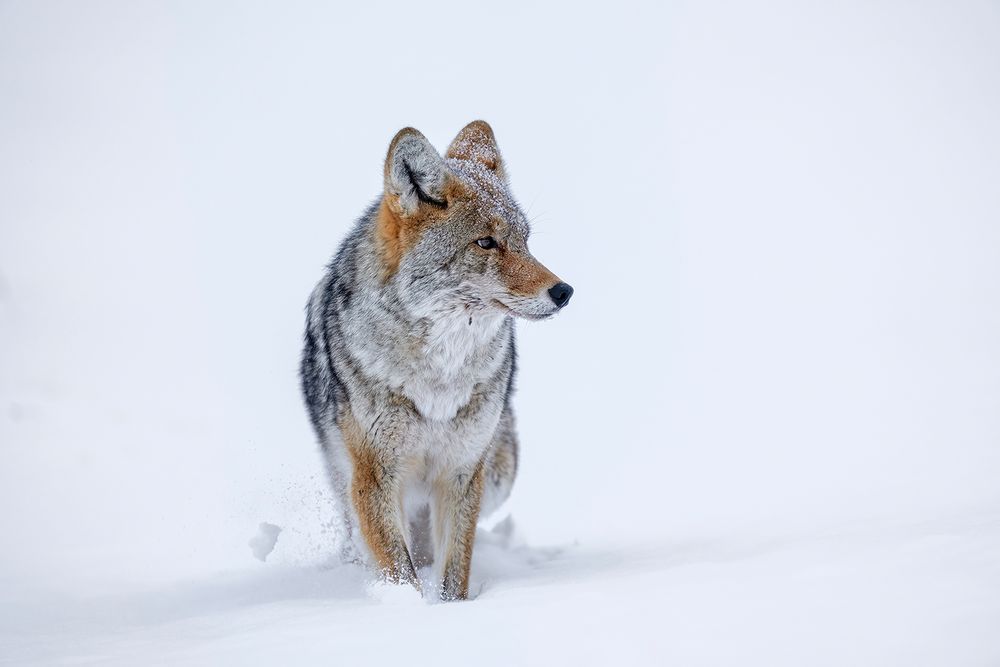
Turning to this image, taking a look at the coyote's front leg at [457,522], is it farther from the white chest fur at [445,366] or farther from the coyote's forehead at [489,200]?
the coyote's forehead at [489,200]

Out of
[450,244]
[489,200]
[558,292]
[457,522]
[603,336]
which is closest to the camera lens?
[558,292]

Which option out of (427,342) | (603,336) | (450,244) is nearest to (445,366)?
(427,342)

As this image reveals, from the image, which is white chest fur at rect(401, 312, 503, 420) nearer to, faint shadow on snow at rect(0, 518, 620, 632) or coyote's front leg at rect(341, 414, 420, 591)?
coyote's front leg at rect(341, 414, 420, 591)

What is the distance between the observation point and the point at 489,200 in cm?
482

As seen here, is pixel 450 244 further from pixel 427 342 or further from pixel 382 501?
pixel 382 501

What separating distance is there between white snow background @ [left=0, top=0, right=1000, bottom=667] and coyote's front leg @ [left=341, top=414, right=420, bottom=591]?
40cm

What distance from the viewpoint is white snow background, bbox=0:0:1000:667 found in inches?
119

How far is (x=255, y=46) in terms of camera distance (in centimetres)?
4112

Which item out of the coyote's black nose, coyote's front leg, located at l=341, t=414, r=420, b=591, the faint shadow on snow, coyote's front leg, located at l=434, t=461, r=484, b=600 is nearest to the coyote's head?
the coyote's black nose

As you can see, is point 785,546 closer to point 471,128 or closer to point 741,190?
point 471,128

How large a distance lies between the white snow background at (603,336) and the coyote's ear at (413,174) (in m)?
1.21

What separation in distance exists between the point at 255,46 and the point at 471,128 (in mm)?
39389

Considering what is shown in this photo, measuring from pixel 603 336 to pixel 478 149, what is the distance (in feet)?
29.5

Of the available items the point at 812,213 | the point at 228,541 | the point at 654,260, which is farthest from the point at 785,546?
the point at 812,213
